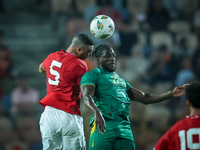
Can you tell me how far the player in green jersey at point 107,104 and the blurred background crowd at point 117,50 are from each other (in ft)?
11.6

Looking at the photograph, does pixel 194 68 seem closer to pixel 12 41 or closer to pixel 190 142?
pixel 12 41

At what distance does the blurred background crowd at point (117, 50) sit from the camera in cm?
736

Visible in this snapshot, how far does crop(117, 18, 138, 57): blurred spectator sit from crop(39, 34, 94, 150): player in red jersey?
527 cm

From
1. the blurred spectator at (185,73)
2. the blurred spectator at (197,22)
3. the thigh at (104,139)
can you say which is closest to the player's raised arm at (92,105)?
the thigh at (104,139)

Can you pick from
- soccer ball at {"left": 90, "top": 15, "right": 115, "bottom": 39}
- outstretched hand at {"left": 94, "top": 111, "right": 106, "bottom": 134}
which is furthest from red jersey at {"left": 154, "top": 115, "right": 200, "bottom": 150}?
soccer ball at {"left": 90, "top": 15, "right": 115, "bottom": 39}

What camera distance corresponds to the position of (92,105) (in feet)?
10.8

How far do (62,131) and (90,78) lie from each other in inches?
30.4

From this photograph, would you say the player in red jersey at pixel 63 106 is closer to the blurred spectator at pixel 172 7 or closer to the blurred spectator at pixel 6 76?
the blurred spectator at pixel 6 76

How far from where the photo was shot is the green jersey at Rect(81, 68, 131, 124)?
11.5ft

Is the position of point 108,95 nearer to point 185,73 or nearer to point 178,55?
point 185,73

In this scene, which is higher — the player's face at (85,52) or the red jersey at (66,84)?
the player's face at (85,52)

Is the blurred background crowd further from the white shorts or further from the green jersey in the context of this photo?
the green jersey

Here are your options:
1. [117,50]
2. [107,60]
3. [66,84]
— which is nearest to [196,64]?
[117,50]

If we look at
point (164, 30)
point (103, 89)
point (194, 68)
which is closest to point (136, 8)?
point (164, 30)
